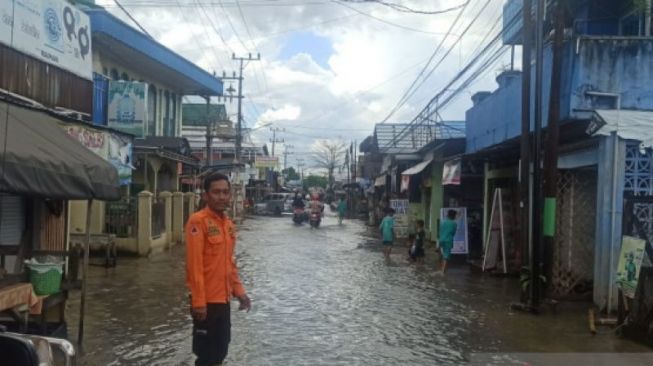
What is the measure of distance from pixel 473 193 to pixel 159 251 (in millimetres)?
10062

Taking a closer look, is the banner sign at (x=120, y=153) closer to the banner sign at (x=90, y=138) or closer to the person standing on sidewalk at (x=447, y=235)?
the banner sign at (x=90, y=138)

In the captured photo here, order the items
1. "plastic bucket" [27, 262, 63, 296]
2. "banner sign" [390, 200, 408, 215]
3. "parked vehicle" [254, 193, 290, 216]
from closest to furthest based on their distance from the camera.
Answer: "plastic bucket" [27, 262, 63, 296]
"banner sign" [390, 200, 408, 215]
"parked vehicle" [254, 193, 290, 216]

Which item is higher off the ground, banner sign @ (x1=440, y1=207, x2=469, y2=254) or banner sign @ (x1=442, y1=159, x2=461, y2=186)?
banner sign @ (x1=442, y1=159, x2=461, y2=186)

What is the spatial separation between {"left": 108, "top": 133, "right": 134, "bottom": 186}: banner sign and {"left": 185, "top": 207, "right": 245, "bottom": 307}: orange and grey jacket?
6956mm

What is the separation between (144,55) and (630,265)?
16.3 m

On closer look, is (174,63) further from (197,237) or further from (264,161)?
(264,161)

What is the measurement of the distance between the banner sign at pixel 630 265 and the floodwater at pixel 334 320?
2.36 ft

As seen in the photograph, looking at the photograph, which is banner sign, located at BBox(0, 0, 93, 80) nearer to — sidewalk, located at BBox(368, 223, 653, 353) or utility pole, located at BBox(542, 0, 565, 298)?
sidewalk, located at BBox(368, 223, 653, 353)

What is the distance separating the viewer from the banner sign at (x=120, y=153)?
483 inches

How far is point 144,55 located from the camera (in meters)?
21.0

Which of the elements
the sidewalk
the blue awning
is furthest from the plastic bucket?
the blue awning

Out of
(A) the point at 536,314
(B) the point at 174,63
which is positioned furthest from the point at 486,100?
(B) the point at 174,63

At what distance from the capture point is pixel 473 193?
21422 millimetres

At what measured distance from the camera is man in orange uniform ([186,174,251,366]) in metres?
5.31
